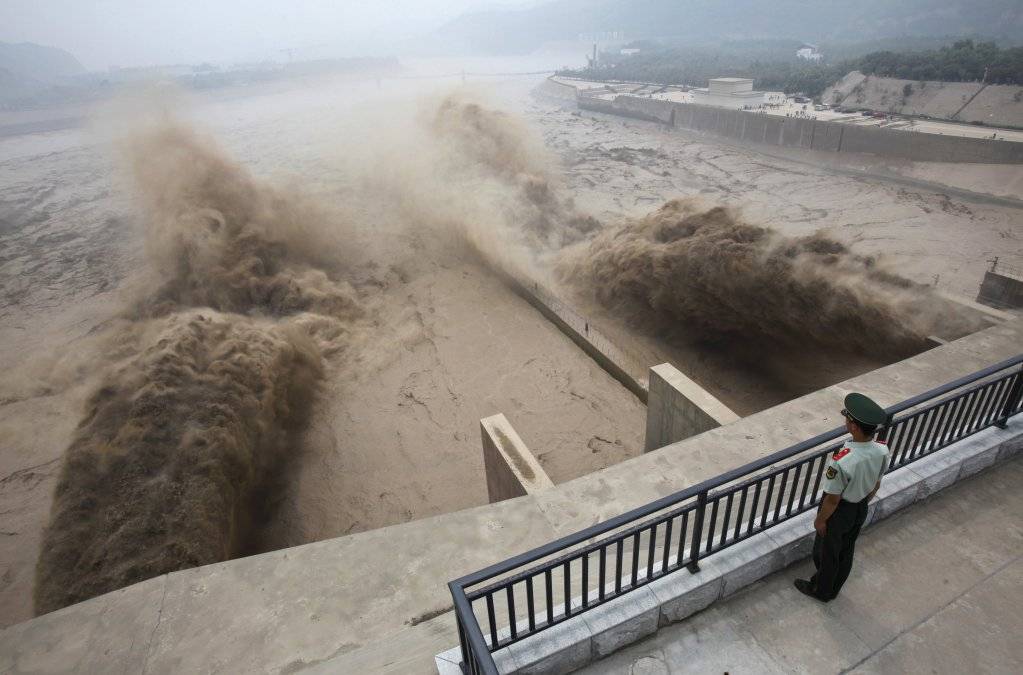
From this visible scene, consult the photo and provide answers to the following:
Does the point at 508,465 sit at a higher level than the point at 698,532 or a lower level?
lower

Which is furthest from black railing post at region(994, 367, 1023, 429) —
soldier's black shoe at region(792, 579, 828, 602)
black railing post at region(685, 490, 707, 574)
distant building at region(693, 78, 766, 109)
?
distant building at region(693, 78, 766, 109)

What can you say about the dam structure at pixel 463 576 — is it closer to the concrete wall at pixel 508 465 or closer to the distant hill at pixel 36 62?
the concrete wall at pixel 508 465

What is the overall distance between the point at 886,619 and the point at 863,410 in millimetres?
1475

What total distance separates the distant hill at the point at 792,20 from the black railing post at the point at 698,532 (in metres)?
100

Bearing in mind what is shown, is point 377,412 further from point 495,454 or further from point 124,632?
point 124,632

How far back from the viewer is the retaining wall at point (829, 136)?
2500cm

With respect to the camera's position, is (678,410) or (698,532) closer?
(698,532)

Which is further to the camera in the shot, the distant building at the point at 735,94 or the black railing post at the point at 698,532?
the distant building at the point at 735,94

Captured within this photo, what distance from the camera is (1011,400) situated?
175 inches

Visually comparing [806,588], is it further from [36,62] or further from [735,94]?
[36,62]

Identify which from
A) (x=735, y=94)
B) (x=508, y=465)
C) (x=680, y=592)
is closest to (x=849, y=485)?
(x=680, y=592)

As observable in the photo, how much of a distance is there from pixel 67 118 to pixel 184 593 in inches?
3525

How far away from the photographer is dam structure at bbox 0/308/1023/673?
3.33 metres

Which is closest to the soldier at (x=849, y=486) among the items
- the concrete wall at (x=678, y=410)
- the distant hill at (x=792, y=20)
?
the concrete wall at (x=678, y=410)
